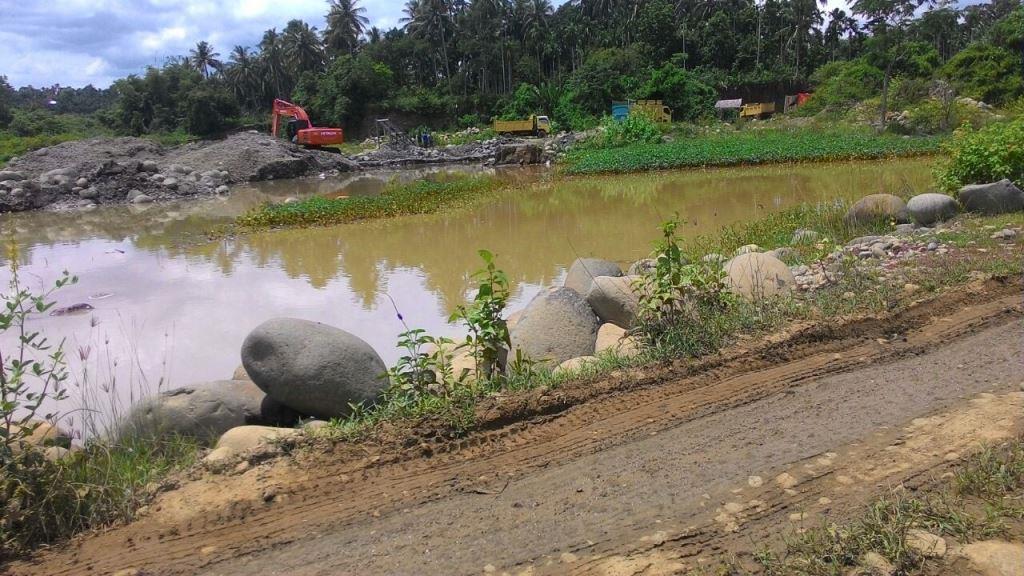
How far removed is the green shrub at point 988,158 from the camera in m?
9.83

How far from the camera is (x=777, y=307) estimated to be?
18.2 feet

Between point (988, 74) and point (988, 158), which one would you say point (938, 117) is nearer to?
point (988, 74)

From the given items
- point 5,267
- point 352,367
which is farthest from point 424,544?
point 5,267

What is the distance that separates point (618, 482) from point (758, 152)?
23.7 m

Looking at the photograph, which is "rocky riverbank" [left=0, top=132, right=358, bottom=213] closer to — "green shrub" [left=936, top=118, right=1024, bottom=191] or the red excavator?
the red excavator

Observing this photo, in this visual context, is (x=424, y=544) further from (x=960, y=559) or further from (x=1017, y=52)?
(x=1017, y=52)

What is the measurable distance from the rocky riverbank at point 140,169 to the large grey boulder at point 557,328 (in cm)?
2048

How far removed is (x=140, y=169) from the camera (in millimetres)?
25766

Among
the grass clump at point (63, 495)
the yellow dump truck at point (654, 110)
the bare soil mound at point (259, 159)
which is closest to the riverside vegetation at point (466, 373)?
the grass clump at point (63, 495)

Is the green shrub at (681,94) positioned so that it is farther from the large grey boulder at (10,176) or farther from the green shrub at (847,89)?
the large grey boulder at (10,176)

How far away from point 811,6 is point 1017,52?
28.0 m

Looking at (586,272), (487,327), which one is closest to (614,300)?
(586,272)

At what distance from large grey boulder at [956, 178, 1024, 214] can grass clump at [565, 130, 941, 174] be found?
15.0 meters

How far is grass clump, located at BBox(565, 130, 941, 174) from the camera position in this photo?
2369cm
